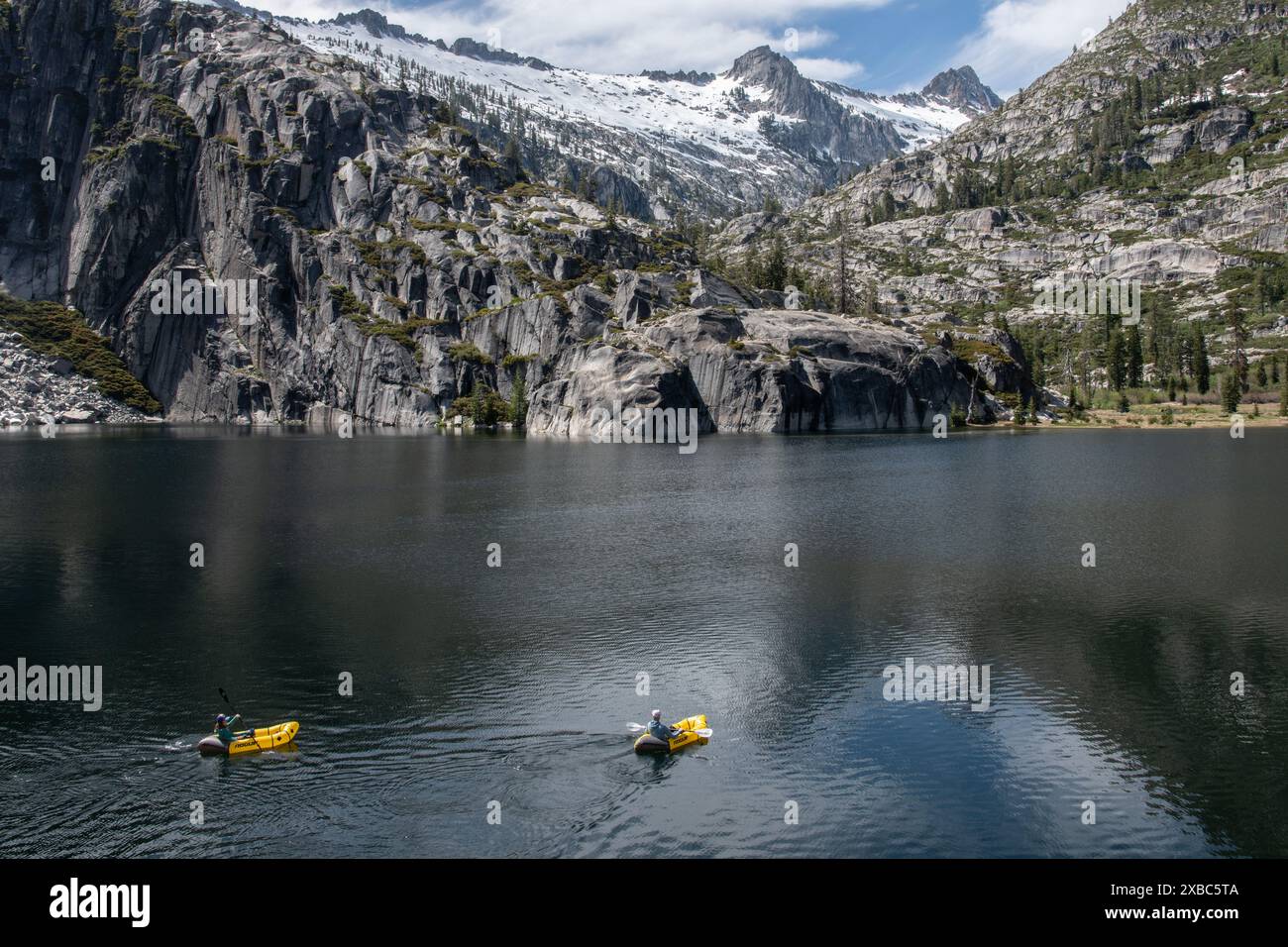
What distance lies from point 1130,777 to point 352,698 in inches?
1057

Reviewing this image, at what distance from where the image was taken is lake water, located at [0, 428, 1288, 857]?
26.3 meters

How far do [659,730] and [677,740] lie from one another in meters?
0.82

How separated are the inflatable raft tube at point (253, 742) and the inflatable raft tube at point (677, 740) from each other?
1167 centimetres

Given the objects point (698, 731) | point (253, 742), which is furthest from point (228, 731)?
point (698, 731)

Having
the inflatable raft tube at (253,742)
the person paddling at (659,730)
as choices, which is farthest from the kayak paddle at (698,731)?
the inflatable raft tube at (253,742)

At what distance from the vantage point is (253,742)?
99.0 feet

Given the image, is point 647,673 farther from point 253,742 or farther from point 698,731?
point 253,742

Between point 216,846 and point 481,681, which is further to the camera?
point 481,681

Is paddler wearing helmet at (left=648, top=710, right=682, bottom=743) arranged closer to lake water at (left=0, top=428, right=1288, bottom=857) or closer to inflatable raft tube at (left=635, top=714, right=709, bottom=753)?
inflatable raft tube at (left=635, top=714, right=709, bottom=753)

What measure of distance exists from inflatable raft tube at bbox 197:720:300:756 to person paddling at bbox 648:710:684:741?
12010 millimetres

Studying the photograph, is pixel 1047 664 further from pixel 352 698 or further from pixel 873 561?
pixel 352 698

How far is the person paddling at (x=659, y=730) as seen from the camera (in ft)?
100
